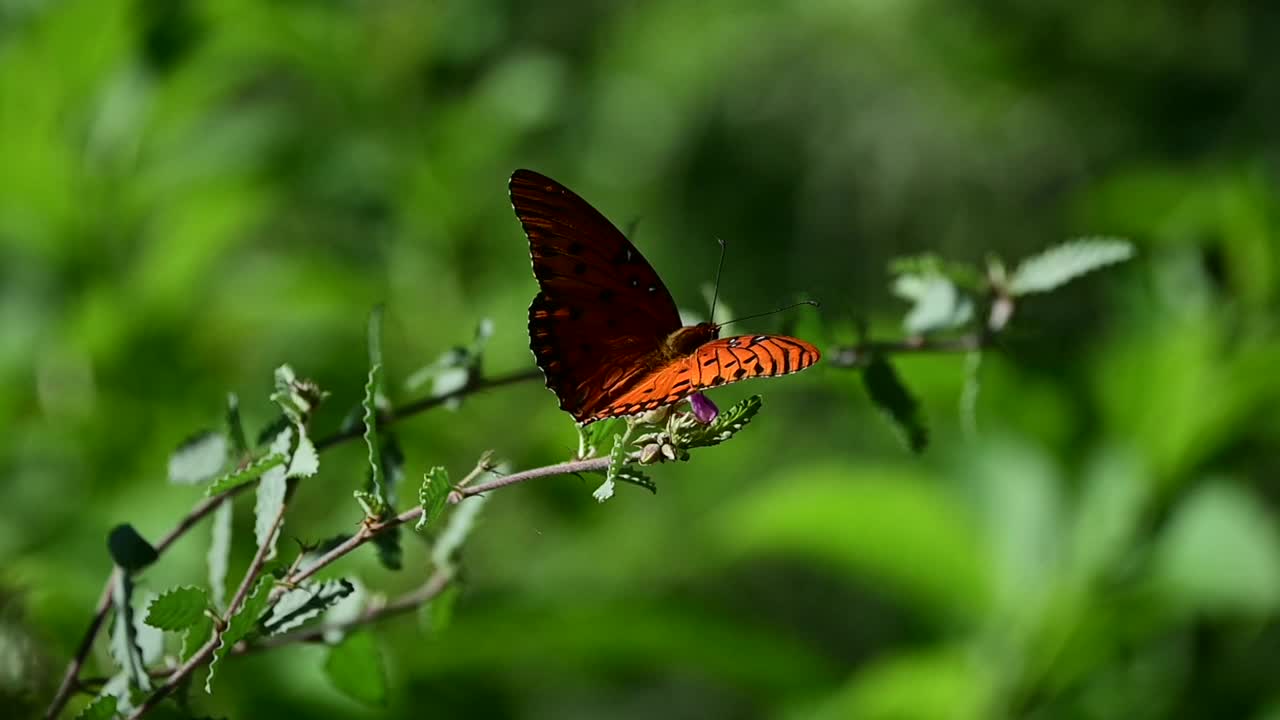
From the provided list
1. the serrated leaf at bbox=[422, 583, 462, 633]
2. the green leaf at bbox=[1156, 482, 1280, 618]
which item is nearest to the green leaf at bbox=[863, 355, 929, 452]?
the serrated leaf at bbox=[422, 583, 462, 633]

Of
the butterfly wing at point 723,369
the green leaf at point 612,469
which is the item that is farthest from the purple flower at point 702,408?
the green leaf at point 612,469

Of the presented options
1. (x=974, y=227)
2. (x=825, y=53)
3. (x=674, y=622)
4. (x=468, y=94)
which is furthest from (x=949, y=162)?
(x=674, y=622)

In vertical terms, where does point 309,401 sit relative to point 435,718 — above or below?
below

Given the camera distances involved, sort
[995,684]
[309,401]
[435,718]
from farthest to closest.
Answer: [995,684]
[435,718]
[309,401]

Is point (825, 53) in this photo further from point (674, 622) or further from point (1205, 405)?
point (674, 622)

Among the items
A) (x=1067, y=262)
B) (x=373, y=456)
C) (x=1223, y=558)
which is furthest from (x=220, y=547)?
(x=1223, y=558)
